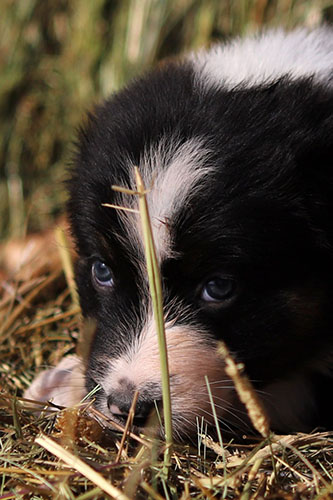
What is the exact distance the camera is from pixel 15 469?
237 centimetres

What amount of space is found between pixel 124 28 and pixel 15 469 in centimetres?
476

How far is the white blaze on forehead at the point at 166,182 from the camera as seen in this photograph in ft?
8.65

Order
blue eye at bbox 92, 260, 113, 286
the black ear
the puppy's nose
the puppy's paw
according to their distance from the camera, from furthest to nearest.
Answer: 1. the puppy's paw
2. blue eye at bbox 92, 260, 113, 286
3. the black ear
4. the puppy's nose

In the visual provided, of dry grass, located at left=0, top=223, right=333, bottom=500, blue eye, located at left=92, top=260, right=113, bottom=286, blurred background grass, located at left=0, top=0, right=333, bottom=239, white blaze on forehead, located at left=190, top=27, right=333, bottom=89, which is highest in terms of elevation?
blurred background grass, located at left=0, top=0, right=333, bottom=239

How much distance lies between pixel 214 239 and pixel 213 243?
2cm

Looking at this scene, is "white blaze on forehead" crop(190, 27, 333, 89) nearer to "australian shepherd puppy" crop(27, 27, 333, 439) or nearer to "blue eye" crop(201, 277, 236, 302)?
"australian shepherd puppy" crop(27, 27, 333, 439)

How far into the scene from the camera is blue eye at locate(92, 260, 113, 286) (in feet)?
9.75

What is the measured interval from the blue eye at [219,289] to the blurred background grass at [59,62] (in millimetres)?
3378

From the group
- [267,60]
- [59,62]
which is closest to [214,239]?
[267,60]

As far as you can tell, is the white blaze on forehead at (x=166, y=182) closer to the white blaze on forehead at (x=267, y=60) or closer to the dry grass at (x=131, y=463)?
the white blaze on forehead at (x=267, y=60)

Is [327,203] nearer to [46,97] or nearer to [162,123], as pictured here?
[162,123]

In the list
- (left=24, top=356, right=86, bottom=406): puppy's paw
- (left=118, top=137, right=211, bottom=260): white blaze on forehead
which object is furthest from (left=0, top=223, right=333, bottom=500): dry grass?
(left=118, top=137, right=211, bottom=260): white blaze on forehead

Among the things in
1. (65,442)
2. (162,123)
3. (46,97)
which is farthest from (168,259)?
(46,97)

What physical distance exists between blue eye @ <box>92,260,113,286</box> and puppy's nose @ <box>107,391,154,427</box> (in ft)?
1.90
